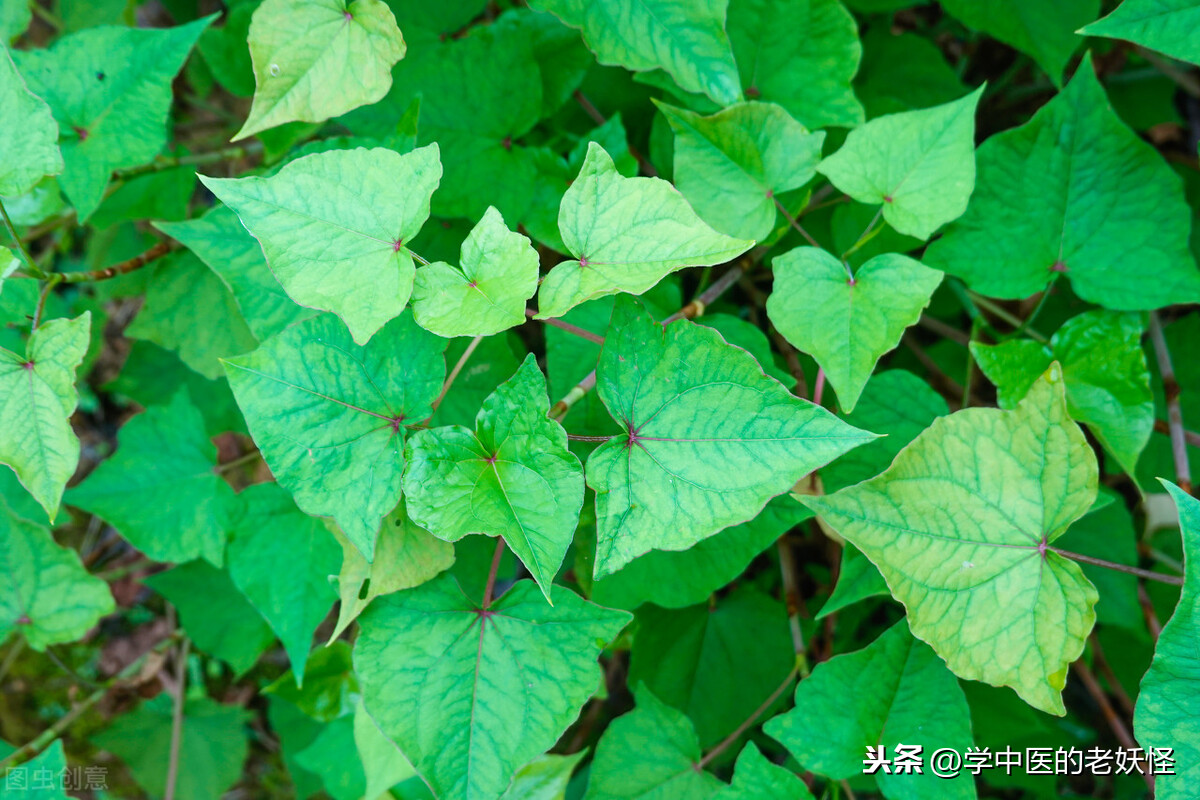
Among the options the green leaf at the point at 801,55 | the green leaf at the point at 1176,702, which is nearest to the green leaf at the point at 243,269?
the green leaf at the point at 801,55

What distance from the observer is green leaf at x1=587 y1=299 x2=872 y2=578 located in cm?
77

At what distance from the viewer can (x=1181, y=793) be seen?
0.82 meters

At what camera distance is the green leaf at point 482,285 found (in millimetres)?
764

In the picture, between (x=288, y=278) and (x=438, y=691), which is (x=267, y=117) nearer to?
(x=288, y=278)

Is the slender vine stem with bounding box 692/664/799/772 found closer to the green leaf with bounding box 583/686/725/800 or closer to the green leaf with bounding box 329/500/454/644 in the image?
the green leaf with bounding box 583/686/725/800

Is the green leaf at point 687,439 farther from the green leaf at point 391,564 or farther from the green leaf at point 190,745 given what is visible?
the green leaf at point 190,745

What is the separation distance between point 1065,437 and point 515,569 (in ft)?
3.06

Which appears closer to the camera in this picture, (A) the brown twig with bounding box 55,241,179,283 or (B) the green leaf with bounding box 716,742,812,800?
(B) the green leaf with bounding box 716,742,812,800

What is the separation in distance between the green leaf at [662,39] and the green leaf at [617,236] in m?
0.31

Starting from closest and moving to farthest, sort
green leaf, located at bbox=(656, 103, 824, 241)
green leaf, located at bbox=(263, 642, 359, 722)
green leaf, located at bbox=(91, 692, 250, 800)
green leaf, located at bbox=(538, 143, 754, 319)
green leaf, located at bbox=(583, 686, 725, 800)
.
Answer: green leaf, located at bbox=(538, 143, 754, 319), green leaf, located at bbox=(656, 103, 824, 241), green leaf, located at bbox=(583, 686, 725, 800), green leaf, located at bbox=(263, 642, 359, 722), green leaf, located at bbox=(91, 692, 250, 800)

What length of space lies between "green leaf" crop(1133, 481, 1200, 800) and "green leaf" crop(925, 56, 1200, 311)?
0.43 meters

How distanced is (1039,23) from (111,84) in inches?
58.5

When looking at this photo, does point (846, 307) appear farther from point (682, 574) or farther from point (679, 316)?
point (682, 574)

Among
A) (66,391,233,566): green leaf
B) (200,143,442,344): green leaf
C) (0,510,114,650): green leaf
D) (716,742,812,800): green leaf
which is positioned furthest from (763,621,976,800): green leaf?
(0,510,114,650): green leaf
